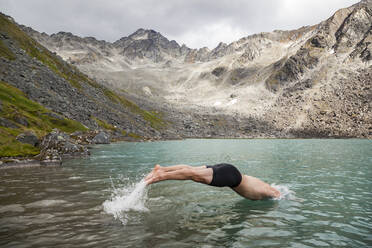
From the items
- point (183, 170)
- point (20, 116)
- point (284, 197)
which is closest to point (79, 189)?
point (183, 170)

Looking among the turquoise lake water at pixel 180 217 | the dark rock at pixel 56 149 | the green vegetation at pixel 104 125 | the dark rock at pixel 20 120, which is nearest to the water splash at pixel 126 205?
the turquoise lake water at pixel 180 217

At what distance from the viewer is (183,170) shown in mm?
9859

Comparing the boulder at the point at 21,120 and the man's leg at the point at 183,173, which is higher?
the boulder at the point at 21,120

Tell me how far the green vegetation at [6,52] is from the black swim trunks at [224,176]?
101m

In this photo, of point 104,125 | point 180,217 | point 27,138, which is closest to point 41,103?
point 104,125

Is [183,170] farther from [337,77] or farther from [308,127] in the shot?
[337,77]

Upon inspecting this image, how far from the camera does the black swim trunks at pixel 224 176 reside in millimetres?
9930

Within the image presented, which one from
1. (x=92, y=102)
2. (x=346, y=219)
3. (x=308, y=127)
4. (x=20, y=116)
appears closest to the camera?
(x=346, y=219)

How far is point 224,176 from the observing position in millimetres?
10016

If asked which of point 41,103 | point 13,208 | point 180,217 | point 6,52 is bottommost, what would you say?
point 180,217

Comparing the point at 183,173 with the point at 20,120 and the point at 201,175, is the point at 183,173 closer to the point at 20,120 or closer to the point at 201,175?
the point at 201,175

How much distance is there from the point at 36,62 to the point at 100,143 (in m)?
58.7

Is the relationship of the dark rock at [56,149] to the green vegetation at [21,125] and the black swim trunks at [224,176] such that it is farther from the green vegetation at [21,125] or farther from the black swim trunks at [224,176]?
the black swim trunks at [224,176]

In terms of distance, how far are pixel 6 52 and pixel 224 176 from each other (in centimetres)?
10804
